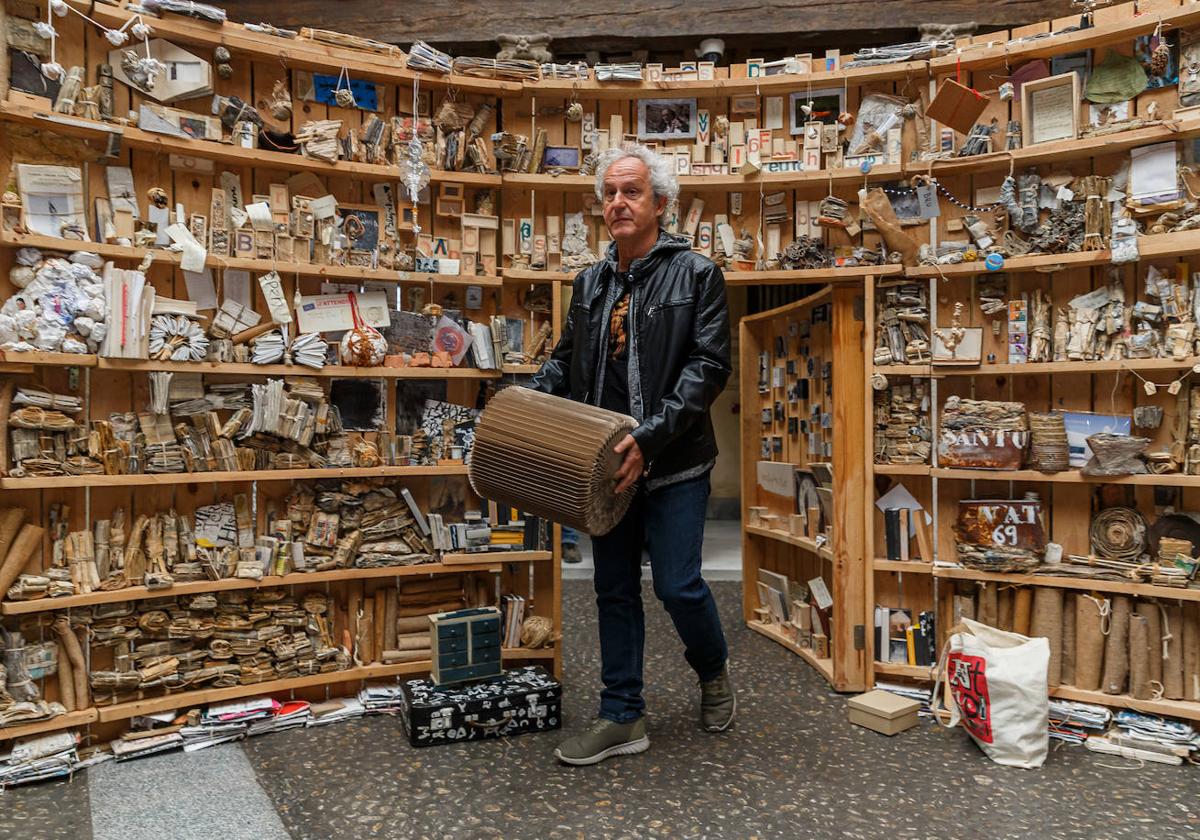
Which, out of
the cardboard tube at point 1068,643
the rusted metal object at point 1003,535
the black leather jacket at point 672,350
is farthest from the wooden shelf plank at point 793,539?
the black leather jacket at point 672,350

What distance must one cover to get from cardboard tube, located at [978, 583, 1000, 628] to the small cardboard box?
0.47 meters

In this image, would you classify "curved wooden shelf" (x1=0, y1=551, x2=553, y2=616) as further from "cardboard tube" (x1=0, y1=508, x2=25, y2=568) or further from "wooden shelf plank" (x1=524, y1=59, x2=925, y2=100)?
"wooden shelf plank" (x1=524, y1=59, x2=925, y2=100)

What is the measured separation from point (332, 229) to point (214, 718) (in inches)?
78.0

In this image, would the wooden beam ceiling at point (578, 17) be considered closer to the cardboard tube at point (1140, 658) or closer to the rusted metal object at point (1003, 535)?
the rusted metal object at point (1003, 535)

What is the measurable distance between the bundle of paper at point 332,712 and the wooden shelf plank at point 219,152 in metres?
2.20

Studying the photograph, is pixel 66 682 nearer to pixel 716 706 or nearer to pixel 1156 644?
pixel 716 706

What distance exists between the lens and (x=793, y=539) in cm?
407

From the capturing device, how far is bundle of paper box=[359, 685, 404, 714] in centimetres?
337

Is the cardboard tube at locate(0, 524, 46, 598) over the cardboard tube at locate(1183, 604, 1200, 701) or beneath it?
over

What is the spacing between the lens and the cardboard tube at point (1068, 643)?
3.29 m

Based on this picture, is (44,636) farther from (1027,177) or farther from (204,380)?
(1027,177)

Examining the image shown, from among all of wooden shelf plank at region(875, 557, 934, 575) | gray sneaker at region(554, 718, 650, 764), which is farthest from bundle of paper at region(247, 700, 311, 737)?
wooden shelf plank at region(875, 557, 934, 575)

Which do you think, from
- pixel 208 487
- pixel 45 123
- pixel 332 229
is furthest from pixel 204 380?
pixel 45 123

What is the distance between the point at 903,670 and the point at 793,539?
0.80 metres
